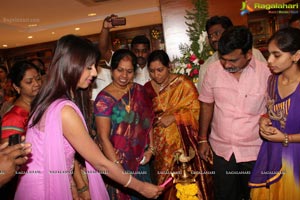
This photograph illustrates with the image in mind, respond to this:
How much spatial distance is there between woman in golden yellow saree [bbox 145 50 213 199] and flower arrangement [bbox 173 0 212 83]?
1.39ft

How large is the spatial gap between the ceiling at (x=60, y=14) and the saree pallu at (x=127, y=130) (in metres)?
4.77

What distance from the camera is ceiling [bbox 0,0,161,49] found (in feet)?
21.3

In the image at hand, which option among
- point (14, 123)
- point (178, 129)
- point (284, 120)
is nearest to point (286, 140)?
point (284, 120)

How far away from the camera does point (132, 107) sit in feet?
8.23

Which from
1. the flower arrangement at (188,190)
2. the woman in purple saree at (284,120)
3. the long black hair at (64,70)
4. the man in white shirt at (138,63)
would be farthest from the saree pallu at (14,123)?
the woman in purple saree at (284,120)

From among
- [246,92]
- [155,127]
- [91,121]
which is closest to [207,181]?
[155,127]

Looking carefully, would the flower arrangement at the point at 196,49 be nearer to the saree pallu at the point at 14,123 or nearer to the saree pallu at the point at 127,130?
the saree pallu at the point at 127,130

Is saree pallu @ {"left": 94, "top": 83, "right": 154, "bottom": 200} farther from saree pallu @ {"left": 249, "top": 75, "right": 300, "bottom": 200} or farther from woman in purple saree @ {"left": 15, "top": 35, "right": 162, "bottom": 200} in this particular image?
saree pallu @ {"left": 249, "top": 75, "right": 300, "bottom": 200}

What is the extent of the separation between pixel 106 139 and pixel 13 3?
520 centimetres

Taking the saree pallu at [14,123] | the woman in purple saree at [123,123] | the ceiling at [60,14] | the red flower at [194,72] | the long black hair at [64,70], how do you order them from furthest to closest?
the ceiling at [60,14], the red flower at [194,72], the woman in purple saree at [123,123], the saree pallu at [14,123], the long black hair at [64,70]

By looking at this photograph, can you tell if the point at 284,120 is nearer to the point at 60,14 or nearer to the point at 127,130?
the point at 127,130

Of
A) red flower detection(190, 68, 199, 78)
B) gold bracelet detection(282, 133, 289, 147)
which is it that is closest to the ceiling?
red flower detection(190, 68, 199, 78)

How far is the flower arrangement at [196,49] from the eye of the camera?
3.24 m

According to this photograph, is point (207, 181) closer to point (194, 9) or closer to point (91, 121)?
point (91, 121)
